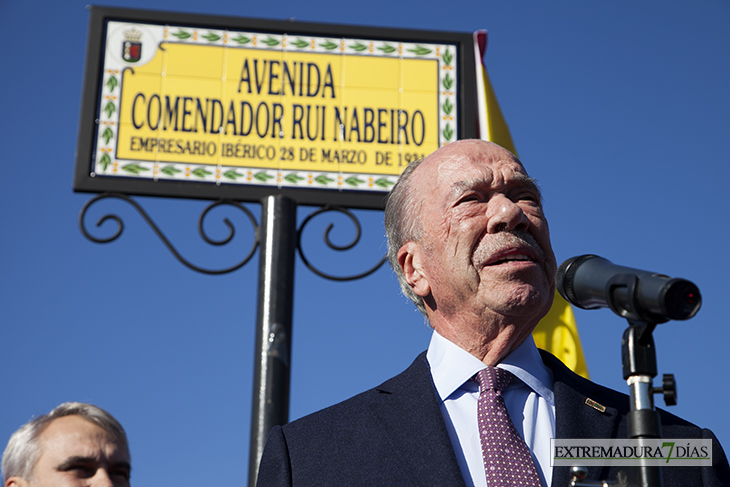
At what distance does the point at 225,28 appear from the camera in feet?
16.9

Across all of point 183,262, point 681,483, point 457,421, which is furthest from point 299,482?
point 183,262

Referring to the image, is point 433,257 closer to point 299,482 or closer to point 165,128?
point 299,482

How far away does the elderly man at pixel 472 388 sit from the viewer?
Answer: 2279 millimetres

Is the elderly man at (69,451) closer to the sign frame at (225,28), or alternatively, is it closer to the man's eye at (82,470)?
the man's eye at (82,470)

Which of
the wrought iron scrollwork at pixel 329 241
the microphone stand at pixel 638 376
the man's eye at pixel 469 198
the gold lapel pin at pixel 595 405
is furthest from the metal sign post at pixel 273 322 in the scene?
the microphone stand at pixel 638 376

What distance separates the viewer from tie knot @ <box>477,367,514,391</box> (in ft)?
7.87

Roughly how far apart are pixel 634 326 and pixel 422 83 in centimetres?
365

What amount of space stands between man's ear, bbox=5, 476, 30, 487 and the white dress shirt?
1983mm

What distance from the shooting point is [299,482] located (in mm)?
2365

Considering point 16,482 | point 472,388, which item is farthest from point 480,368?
point 16,482

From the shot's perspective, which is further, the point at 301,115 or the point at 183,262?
the point at 301,115

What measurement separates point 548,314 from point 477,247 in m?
3.20

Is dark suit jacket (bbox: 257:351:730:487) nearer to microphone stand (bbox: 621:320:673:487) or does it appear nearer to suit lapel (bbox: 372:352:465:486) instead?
suit lapel (bbox: 372:352:465:486)

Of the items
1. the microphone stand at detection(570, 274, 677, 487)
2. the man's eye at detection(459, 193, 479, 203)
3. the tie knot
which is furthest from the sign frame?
the microphone stand at detection(570, 274, 677, 487)
